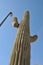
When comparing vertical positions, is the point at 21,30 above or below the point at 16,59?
above

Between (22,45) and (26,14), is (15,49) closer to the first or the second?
(22,45)

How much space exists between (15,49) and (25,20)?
1813 millimetres

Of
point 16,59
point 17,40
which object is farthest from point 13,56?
point 17,40

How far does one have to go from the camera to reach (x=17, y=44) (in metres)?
6.20

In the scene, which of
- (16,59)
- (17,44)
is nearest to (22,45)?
(17,44)

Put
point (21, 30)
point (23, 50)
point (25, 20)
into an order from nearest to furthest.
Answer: point (23, 50) < point (21, 30) < point (25, 20)

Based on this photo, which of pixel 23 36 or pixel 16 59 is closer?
pixel 16 59

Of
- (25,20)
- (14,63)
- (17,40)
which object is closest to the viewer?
(14,63)

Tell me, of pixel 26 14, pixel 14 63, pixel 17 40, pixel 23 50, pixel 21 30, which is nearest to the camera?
pixel 14 63

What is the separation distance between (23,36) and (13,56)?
98cm

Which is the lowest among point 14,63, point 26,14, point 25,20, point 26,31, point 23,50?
point 14,63

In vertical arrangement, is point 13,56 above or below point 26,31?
below

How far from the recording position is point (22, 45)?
20.1 ft

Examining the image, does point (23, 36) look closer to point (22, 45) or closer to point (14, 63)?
point (22, 45)
